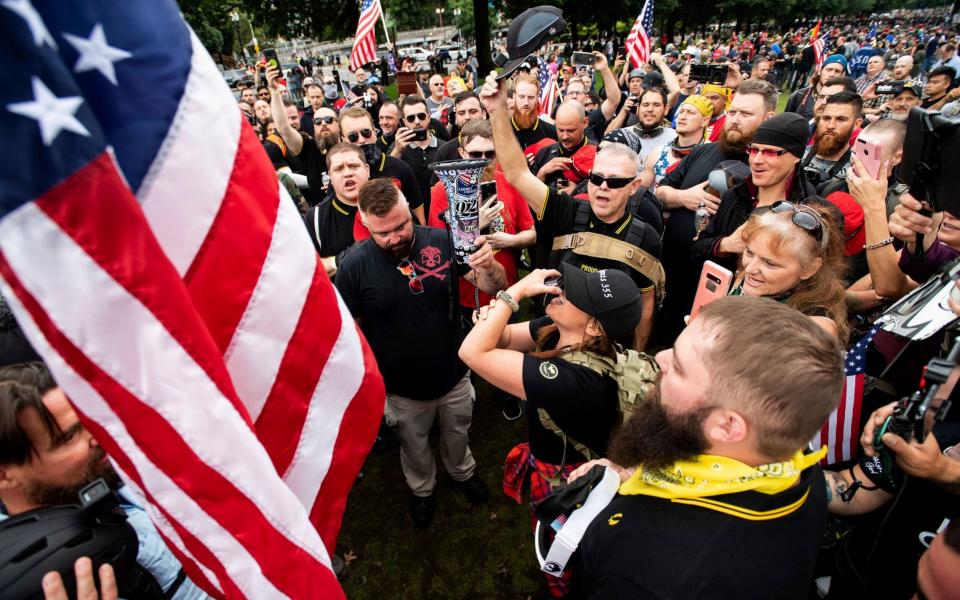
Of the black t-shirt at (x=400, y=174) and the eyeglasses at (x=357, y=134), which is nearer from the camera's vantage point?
the black t-shirt at (x=400, y=174)

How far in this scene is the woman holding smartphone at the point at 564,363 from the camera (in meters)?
2.16

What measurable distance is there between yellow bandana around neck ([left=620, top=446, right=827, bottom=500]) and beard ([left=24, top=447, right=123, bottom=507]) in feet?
6.11

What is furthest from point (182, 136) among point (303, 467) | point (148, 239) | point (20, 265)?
point (303, 467)

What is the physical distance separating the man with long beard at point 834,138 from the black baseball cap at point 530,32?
3.10 metres

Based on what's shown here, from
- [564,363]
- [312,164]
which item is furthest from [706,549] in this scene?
[312,164]

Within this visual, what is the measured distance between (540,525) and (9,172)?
223cm

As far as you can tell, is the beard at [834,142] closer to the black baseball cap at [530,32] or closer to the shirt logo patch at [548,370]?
the black baseball cap at [530,32]

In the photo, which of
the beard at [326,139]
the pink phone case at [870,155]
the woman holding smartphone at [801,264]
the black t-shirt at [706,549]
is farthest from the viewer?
the beard at [326,139]

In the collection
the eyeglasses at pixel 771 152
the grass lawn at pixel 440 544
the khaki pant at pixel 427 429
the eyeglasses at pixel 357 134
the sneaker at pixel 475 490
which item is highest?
the eyeglasses at pixel 771 152

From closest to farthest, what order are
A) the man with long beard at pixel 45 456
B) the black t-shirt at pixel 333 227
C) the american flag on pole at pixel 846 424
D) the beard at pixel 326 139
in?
the man with long beard at pixel 45 456 → the american flag on pole at pixel 846 424 → the black t-shirt at pixel 333 227 → the beard at pixel 326 139

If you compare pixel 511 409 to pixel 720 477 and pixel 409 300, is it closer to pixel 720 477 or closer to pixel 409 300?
pixel 409 300

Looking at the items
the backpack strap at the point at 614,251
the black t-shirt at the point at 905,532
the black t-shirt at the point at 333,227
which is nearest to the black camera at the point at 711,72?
the backpack strap at the point at 614,251

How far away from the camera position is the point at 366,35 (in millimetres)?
10164

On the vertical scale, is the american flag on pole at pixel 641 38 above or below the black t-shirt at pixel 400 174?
above
